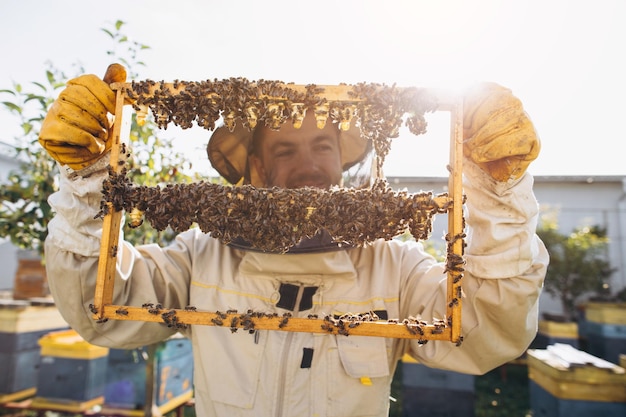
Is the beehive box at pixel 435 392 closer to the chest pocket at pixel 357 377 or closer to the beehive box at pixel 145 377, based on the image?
the beehive box at pixel 145 377

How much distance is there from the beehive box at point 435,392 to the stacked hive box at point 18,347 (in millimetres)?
5253

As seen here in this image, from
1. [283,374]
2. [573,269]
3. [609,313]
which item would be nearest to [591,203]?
[573,269]

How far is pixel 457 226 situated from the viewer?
1.66 metres

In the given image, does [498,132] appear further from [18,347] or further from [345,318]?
[18,347]

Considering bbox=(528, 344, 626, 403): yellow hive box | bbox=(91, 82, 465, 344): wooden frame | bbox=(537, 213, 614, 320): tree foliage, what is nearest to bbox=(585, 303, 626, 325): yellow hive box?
bbox=(528, 344, 626, 403): yellow hive box

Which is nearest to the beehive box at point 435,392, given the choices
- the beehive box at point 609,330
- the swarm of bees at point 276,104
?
the beehive box at point 609,330

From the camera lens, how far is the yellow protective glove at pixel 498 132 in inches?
66.9

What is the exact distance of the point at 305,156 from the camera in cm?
260

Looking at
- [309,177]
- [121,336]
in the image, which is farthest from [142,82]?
[121,336]

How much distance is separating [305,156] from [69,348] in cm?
445

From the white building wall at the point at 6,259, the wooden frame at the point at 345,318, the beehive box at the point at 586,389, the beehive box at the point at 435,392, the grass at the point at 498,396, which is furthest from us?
the white building wall at the point at 6,259

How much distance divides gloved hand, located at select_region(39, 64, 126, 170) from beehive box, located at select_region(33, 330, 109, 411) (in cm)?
405

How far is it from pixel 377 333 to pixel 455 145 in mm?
853

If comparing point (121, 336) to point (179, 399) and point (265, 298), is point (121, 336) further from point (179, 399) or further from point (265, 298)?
point (179, 399)
